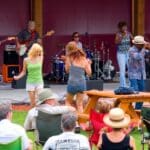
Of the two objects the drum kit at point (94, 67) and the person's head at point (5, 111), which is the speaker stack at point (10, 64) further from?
the person's head at point (5, 111)

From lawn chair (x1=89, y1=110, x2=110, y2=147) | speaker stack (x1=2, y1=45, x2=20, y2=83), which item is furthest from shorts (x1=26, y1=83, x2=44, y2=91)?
speaker stack (x1=2, y1=45, x2=20, y2=83)

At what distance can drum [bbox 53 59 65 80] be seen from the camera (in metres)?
21.9

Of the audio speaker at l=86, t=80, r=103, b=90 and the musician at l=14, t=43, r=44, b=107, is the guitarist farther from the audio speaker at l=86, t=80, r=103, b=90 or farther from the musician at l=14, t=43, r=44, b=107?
the musician at l=14, t=43, r=44, b=107

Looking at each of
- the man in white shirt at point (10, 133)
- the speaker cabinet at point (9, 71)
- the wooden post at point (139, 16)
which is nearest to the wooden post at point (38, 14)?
the speaker cabinet at point (9, 71)

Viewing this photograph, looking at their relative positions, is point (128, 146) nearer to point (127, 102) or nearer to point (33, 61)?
point (127, 102)

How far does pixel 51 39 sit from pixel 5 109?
15222mm

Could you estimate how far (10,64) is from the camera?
→ 72.0 feet

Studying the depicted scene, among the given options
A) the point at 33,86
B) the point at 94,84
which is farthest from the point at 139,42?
the point at 94,84

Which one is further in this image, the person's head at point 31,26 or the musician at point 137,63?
the person's head at point 31,26

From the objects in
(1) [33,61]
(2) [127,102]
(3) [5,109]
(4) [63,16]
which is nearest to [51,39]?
(4) [63,16]

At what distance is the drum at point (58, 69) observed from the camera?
861 inches

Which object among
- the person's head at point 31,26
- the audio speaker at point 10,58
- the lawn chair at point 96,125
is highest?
the person's head at point 31,26

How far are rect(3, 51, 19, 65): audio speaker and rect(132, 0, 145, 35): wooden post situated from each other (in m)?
4.13

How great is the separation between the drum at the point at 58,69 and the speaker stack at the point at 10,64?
1103 millimetres
